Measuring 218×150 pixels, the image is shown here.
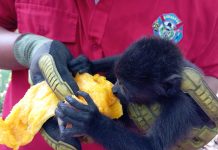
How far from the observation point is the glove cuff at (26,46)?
166 centimetres

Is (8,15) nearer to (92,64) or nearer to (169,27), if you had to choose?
(92,64)

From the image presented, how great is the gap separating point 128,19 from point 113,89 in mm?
243

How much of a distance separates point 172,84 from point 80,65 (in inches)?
11.6

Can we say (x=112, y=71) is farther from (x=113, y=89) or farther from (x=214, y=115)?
(x=214, y=115)

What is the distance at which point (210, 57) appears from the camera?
5.84 ft

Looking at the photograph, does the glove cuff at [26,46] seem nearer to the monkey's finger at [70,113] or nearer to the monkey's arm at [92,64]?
the monkey's arm at [92,64]

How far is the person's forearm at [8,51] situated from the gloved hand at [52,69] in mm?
85

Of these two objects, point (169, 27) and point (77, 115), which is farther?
point (169, 27)

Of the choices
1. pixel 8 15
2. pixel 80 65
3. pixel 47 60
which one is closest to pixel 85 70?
pixel 80 65

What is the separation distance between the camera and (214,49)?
5.83 feet

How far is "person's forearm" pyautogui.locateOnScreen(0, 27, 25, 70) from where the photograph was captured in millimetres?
1795

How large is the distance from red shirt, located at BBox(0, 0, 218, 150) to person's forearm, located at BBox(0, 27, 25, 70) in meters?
0.08

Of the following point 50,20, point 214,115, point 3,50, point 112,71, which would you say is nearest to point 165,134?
point 214,115

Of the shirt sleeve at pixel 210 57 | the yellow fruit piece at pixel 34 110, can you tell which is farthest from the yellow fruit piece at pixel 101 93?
the shirt sleeve at pixel 210 57
